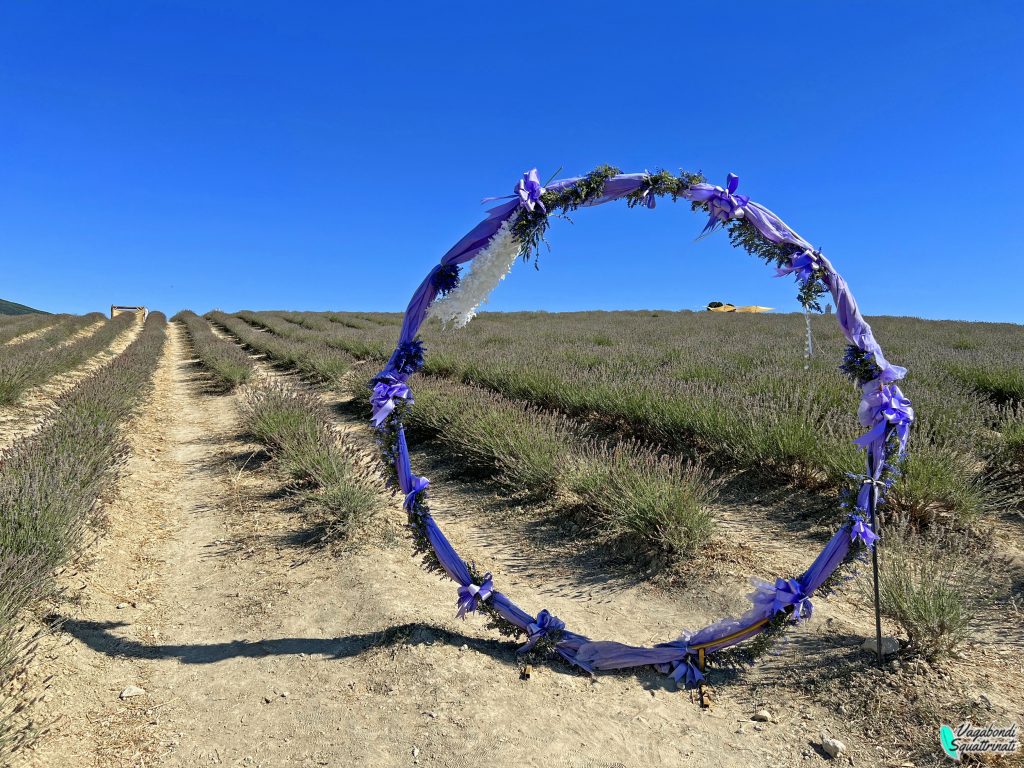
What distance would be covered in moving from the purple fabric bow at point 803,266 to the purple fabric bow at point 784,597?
1259 mm

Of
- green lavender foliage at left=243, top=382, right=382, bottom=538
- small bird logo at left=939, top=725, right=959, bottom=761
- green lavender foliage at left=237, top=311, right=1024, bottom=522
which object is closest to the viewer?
small bird logo at left=939, top=725, right=959, bottom=761

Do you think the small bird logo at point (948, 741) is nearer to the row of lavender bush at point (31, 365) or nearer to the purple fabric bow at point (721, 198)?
the purple fabric bow at point (721, 198)

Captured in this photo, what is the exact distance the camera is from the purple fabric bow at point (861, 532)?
2219mm

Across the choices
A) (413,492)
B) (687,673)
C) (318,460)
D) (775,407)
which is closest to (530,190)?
(413,492)

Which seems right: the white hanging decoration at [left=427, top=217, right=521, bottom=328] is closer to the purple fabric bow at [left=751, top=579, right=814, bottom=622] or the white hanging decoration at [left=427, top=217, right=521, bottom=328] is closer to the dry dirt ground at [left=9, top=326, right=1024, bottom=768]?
the dry dirt ground at [left=9, top=326, right=1024, bottom=768]

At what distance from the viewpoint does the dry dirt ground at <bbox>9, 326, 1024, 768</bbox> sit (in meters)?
1.91

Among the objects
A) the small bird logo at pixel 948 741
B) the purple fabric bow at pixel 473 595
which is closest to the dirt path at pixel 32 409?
the purple fabric bow at pixel 473 595

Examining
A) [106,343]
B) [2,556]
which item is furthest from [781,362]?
[106,343]

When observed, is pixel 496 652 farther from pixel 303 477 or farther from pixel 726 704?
pixel 303 477

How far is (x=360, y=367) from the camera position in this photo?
34.0 ft

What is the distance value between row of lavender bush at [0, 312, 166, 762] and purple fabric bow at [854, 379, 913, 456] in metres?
3.08

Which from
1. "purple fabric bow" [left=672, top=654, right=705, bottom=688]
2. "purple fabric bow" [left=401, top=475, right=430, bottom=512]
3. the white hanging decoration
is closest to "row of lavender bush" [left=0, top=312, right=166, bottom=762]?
"purple fabric bow" [left=401, top=475, right=430, bottom=512]

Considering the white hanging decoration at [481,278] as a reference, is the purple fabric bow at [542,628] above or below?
below

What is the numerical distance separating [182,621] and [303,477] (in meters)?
1.71
